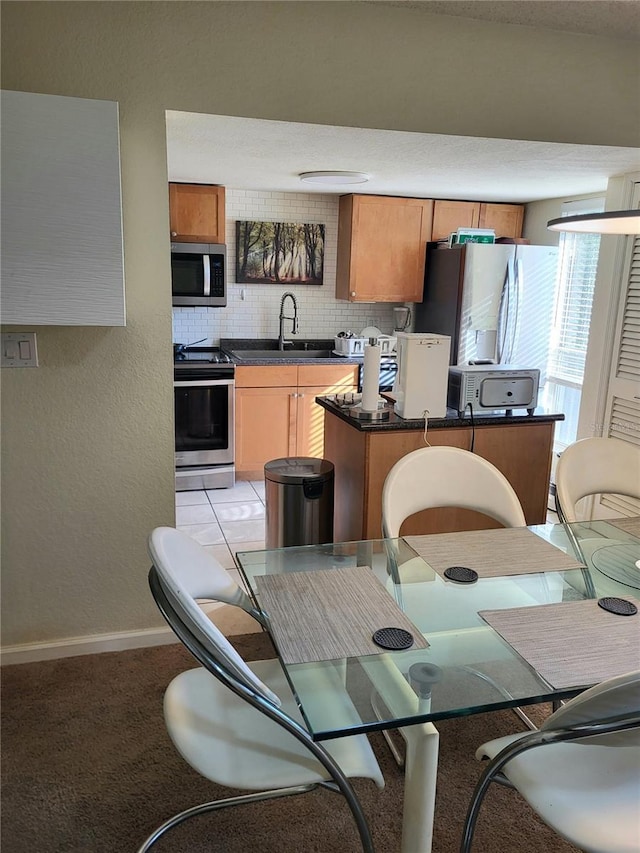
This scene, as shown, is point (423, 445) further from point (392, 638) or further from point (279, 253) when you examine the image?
point (279, 253)

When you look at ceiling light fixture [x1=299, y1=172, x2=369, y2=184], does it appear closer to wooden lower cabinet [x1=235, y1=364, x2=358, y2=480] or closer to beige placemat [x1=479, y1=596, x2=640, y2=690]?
wooden lower cabinet [x1=235, y1=364, x2=358, y2=480]

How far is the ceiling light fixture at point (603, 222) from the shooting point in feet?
5.08

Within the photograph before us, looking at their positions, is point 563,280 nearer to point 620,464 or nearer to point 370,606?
point 620,464

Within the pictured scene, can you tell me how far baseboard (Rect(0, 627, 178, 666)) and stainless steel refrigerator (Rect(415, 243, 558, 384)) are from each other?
2.74m

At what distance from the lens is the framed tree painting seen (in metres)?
4.96

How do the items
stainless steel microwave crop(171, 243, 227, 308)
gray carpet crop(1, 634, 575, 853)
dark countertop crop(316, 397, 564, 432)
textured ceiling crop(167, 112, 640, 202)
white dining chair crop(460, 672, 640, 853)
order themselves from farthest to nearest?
stainless steel microwave crop(171, 243, 227, 308), dark countertop crop(316, 397, 564, 432), textured ceiling crop(167, 112, 640, 202), gray carpet crop(1, 634, 575, 853), white dining chair crop(460, 672, 640, 853)

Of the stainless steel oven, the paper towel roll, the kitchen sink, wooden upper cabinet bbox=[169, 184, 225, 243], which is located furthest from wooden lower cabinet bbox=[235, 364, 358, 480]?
the paper towel roll

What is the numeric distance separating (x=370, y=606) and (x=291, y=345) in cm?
374

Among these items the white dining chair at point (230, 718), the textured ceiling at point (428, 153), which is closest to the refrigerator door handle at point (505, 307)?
the textured ceiling at point (428, 153)

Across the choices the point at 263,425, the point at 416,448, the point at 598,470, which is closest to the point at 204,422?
the point at 263,425

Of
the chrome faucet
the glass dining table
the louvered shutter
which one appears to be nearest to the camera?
the glass dining table

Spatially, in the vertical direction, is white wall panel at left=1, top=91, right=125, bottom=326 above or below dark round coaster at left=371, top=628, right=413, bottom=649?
above

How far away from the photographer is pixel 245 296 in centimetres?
507

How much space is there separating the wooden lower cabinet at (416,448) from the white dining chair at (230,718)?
47.8 inches
